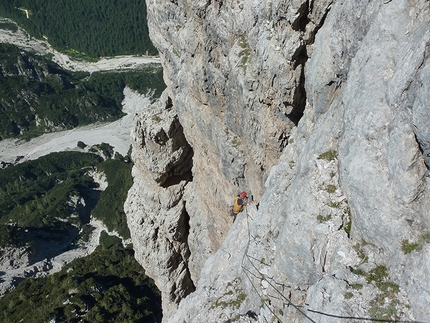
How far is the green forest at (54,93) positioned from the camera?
121 meters

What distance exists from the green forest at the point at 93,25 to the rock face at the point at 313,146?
134582 millimetres

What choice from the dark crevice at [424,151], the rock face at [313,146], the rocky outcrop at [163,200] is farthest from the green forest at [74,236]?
the dark crevice at [424,151]

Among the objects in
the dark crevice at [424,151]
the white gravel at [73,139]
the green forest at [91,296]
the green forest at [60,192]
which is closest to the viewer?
the dark crevice at [424,151]

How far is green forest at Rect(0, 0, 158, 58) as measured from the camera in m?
150

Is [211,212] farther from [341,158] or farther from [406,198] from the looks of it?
[406,198]

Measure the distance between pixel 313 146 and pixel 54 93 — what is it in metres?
136

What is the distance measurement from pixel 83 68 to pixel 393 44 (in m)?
158

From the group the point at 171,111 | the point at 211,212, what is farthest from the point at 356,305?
the point at 171,111

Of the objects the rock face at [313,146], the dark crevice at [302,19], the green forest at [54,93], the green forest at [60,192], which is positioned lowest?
the green forest at [60,192]

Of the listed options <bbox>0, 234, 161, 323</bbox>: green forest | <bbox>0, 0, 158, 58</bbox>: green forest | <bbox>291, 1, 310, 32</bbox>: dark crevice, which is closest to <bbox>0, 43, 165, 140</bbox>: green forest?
<bbox>0, 0, 158, 58</bbox>: green forest

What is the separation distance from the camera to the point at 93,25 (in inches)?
6122

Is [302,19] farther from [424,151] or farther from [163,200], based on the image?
[163,200]

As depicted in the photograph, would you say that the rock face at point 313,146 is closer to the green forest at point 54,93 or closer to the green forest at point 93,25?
the green forest at point 54,93

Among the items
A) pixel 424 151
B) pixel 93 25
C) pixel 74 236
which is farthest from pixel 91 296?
pixel 93 25
